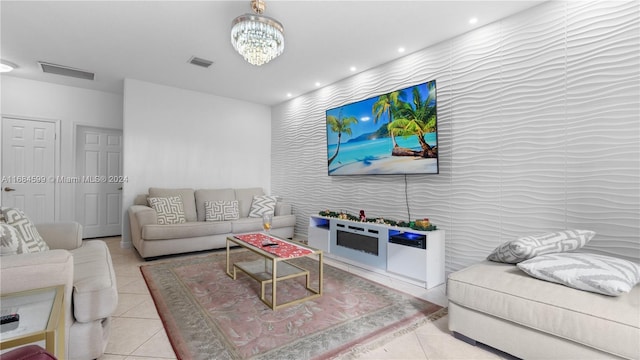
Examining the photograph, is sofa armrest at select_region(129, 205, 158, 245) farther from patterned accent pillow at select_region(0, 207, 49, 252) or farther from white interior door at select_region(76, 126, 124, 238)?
white interior door at select_region(76, 126, 124, 238)

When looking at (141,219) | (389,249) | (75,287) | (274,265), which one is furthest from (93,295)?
(389,249)

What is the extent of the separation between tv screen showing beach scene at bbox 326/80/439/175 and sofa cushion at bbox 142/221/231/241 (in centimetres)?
177

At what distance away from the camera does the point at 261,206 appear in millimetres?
4855

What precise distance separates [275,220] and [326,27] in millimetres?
2933

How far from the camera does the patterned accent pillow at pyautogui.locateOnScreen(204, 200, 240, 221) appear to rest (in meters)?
4.35

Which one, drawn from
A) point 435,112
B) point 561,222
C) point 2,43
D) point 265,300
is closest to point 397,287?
point 265,300

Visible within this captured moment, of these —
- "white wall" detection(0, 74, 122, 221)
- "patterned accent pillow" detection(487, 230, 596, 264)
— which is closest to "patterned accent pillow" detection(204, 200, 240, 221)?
"white wall" detection(0, 74, 122, 221)

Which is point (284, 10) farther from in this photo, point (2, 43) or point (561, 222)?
point (2, 43)

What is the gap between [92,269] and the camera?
6.01 ft

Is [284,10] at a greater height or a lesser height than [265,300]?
greater

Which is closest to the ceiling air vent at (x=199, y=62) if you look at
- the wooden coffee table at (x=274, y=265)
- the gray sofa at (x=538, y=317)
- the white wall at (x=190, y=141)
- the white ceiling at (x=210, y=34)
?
the white ceiling at (x=210, y=34)

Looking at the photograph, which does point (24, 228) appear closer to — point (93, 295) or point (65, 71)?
point (93, 295)

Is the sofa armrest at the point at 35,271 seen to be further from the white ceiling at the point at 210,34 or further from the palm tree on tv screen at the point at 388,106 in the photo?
the palm tree on tv screen at the point at 388,106

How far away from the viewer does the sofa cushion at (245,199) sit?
4941 mm
